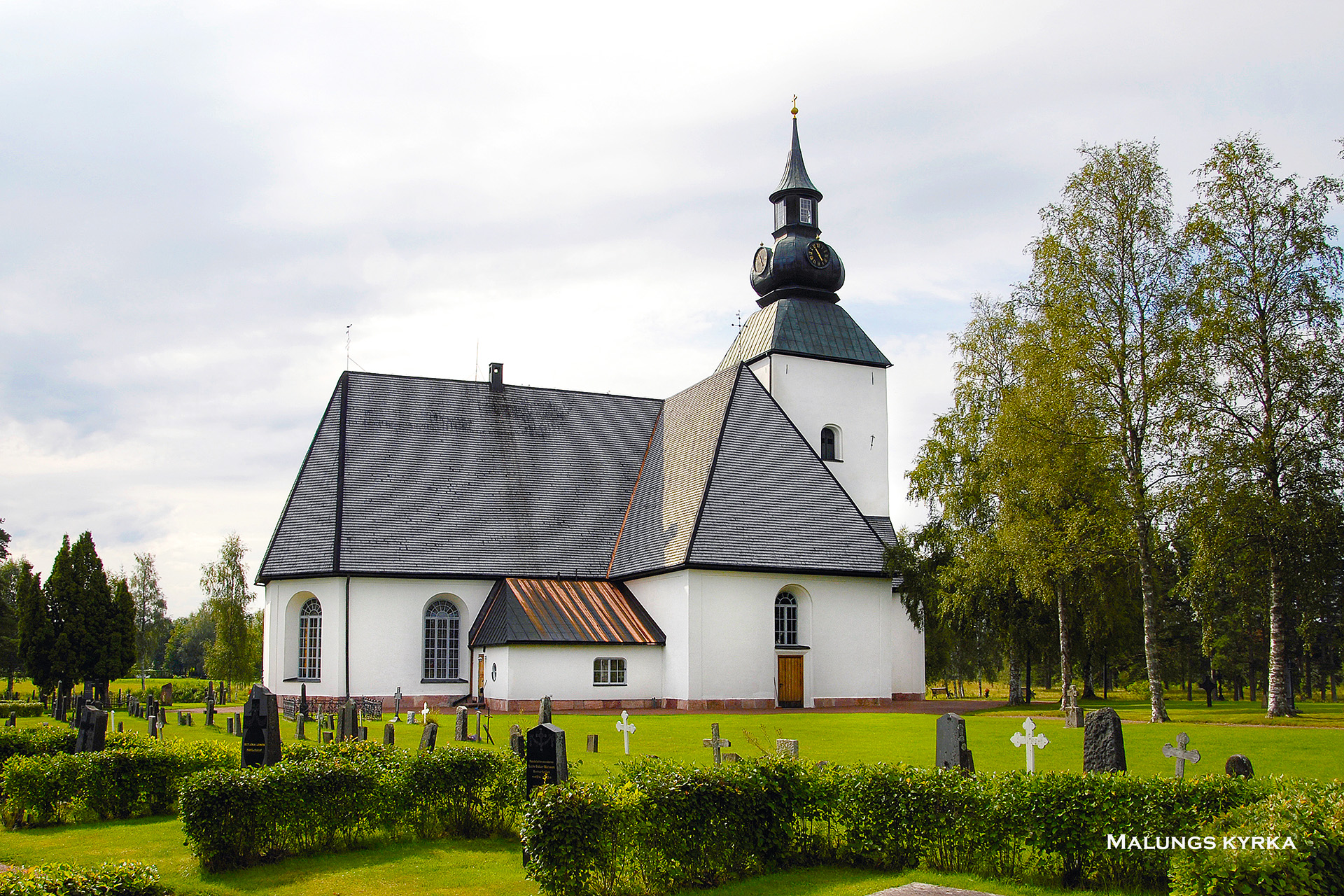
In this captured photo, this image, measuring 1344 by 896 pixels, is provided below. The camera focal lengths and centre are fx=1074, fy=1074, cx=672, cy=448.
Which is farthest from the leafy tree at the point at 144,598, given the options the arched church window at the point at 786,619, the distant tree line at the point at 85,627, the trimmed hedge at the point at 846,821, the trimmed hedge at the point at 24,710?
the trimmed hedge at the point at 846,821

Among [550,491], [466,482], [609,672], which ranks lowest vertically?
[609,672]

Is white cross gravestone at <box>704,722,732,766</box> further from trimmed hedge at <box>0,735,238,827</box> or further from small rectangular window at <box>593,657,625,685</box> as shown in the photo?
small rectangular window at <box>593,657,625,685</box>

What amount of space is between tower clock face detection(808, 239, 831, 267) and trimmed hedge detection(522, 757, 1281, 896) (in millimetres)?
34782

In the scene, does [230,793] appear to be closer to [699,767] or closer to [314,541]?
[699,767]

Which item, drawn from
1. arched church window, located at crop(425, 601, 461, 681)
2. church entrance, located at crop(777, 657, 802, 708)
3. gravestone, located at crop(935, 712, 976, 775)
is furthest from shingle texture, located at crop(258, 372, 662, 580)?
gravestone, located at crop(935, 712, 976, 775)

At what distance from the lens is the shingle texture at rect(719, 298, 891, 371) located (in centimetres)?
4303

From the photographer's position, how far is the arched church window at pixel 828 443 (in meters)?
43.4

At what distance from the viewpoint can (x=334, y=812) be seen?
40.1ft

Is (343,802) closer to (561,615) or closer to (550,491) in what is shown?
(561,615)

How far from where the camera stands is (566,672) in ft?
108

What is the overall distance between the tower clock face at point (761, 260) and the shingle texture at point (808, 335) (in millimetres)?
1601

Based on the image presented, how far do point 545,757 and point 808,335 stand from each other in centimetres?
3346

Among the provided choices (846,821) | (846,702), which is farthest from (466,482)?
(846,821)

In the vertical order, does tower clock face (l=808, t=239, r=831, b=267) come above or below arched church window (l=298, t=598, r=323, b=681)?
above
